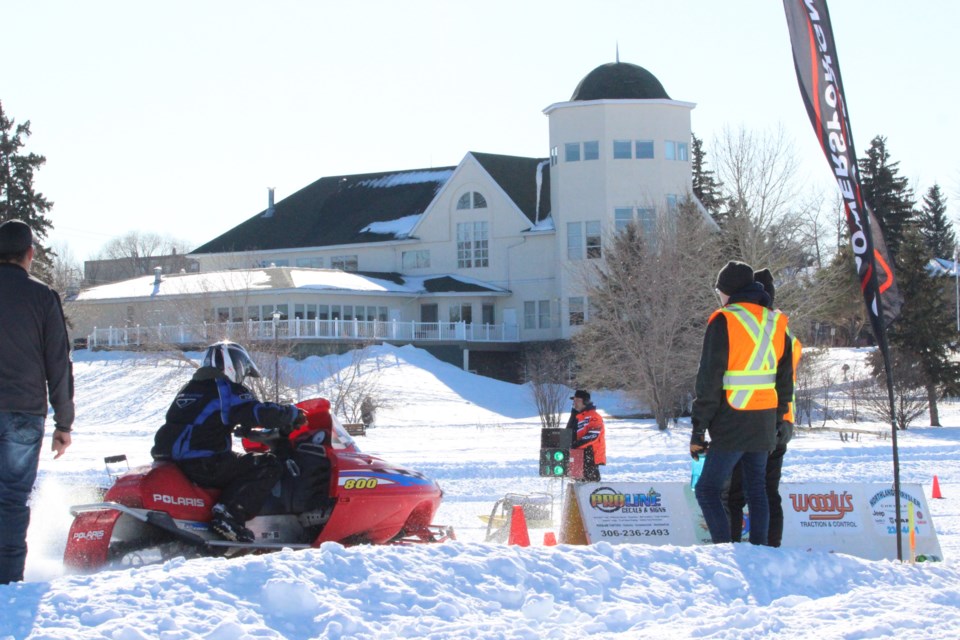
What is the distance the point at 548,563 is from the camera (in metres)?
6.29

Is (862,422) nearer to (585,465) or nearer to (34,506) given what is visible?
(585,465)

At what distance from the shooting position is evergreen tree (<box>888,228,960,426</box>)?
3691cm

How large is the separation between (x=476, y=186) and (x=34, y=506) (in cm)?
4901

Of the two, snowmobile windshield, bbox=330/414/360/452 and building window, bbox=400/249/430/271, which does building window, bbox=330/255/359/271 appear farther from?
snowmobile windshield, bbox=330/414/360/452

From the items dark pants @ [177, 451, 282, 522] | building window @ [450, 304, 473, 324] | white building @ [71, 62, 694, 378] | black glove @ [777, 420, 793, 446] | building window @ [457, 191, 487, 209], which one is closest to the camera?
dark pants @ [177, 451, 282, 522]

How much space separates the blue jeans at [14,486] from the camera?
19.6ft

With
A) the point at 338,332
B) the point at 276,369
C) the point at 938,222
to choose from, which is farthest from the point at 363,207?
the point at 938,222

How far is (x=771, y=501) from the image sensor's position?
8156mm

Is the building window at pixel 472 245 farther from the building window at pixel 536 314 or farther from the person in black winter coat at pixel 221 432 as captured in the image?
the person in black winter coat at pixel 221 432

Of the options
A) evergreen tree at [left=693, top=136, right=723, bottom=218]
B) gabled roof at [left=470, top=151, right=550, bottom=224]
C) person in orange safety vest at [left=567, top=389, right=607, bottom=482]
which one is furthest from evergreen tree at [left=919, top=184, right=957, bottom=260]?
person in orange safety vest at [left=567, top=389, right=607, bottom=482]

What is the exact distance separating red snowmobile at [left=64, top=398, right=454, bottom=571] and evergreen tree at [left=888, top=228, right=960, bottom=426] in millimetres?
31338

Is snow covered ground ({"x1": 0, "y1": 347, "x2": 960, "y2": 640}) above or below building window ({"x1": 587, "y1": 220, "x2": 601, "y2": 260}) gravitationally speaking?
below

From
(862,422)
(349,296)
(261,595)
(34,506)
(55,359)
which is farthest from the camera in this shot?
(349,296)

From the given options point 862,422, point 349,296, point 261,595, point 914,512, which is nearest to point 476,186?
point 349,296
